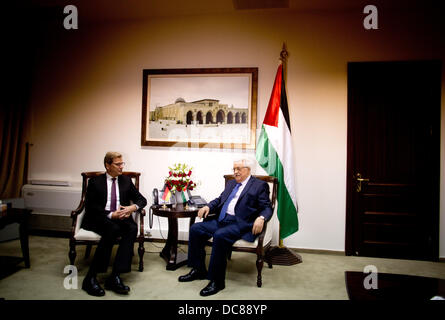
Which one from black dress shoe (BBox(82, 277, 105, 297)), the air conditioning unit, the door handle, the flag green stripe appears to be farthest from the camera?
the air conditioning unit

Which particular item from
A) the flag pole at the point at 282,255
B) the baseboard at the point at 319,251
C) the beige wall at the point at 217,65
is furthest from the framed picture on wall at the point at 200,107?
the baseboard at the point at 319,251

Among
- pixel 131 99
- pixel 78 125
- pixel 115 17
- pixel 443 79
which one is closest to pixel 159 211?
pixel 131 99

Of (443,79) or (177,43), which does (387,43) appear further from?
(177,43)

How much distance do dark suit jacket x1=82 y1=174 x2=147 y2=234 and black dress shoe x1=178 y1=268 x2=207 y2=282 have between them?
2.81 ft

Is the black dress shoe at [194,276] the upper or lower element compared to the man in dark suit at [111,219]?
lower

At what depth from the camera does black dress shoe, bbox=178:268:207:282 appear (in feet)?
9.87

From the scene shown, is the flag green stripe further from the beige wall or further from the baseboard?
the baseboard

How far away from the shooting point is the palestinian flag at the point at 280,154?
3.72m

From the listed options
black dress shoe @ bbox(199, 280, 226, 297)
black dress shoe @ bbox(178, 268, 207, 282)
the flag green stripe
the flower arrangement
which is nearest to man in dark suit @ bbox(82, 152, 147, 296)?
the flower arrangement

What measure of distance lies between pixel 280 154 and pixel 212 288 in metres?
1.78

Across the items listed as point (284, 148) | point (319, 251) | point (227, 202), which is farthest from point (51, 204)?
point (319, 251)

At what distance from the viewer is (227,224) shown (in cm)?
318

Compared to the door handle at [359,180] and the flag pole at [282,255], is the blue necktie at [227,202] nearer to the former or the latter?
the flag pole at [282,255]

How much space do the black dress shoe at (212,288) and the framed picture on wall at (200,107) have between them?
194 centimetres
